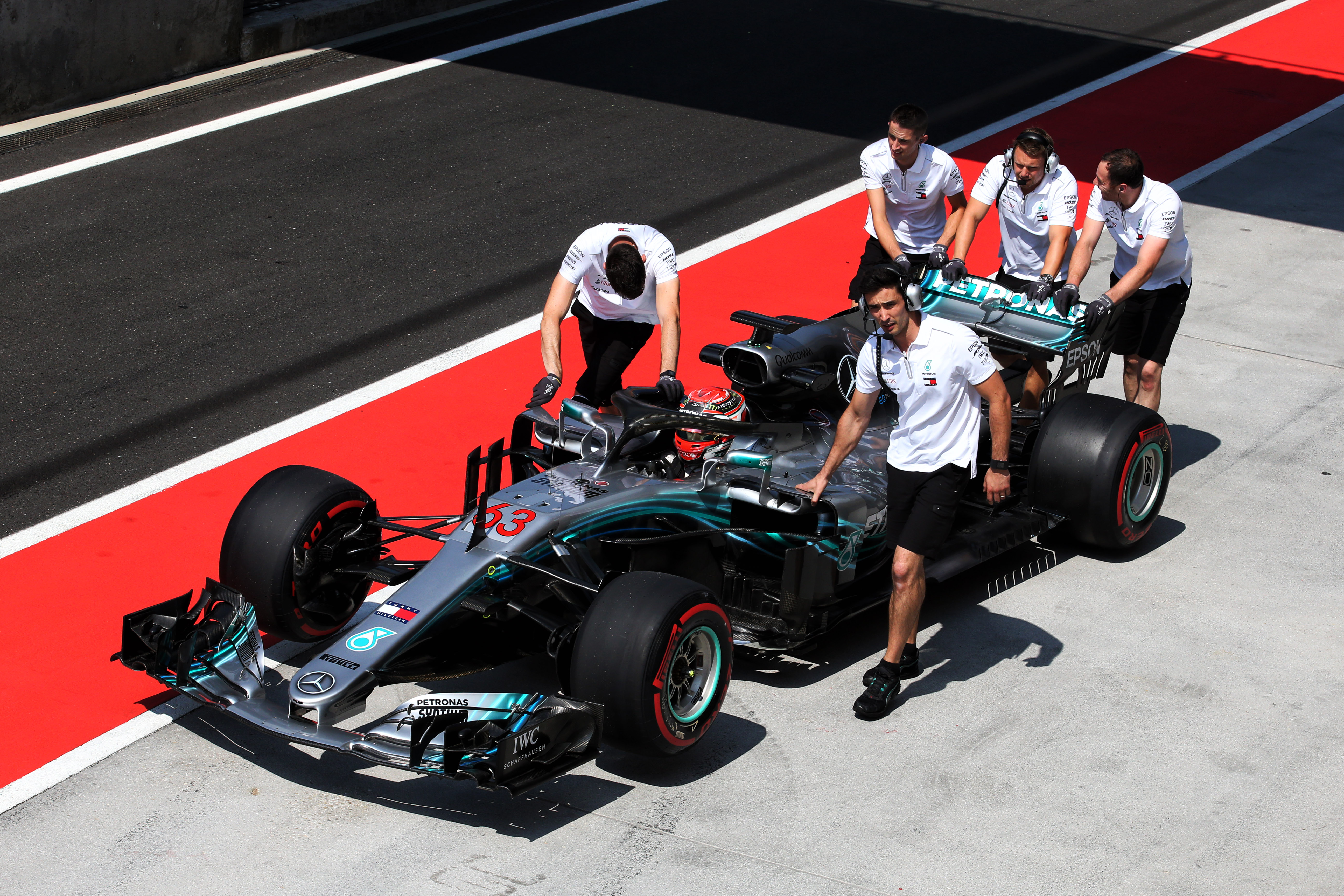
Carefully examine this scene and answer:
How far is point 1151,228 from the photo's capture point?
8617mm

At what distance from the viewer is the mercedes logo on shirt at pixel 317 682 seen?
5898mm

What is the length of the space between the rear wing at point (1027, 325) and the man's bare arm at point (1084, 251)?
0.48 feet

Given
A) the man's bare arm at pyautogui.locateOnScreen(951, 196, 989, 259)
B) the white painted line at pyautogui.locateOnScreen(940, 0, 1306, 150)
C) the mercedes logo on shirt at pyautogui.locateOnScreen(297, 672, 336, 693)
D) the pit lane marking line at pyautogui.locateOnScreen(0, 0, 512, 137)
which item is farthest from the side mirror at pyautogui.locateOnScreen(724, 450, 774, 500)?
the pit lane marking line at pyautogui.locateOnScreen(0, 0, 512, 137)

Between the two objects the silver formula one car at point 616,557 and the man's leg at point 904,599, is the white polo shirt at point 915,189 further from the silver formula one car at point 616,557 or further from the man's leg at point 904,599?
the man's leg at point 904,599

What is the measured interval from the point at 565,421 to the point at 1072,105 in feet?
36.1

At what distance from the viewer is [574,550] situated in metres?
6.59

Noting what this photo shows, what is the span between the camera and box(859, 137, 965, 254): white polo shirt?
9594mm

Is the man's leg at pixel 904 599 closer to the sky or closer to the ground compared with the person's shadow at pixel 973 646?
closer to the sky

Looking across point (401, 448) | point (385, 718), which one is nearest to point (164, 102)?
point (401, 448)

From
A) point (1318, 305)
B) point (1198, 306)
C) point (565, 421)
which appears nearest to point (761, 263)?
point (1198, 306)

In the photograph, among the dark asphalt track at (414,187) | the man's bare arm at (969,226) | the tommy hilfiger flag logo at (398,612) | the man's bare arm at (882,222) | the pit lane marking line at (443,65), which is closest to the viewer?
the tommy hilfiger flag logo at (398,612)

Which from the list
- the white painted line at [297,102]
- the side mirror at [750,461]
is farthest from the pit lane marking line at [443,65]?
the side mirror at [750,461]

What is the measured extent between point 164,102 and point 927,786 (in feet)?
39.1

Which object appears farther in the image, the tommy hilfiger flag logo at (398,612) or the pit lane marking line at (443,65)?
the pit lane marking line at (443,65)
